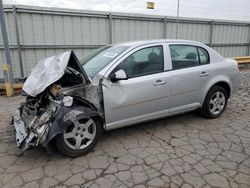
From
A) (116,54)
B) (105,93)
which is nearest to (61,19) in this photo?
(116,54)

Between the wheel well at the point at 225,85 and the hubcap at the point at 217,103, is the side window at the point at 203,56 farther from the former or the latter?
the hubcap at the point at 217,103

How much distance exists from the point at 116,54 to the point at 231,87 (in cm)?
256

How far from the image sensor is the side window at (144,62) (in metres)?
3.36

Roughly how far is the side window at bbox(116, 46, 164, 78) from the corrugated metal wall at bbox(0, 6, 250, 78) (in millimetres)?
4681

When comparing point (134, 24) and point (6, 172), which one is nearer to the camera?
point (6, 172)

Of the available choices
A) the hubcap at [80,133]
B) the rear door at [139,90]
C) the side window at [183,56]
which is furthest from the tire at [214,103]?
the hubcap at [80,133]

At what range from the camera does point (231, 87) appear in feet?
14.5

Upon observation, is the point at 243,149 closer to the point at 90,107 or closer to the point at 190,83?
the point at 190,83

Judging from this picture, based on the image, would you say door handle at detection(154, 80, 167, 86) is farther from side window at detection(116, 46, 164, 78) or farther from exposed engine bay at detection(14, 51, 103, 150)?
exposed engine bay at detection(14, 51, 103, 150)

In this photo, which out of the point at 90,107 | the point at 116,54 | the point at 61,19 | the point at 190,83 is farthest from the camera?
the point at 61,19

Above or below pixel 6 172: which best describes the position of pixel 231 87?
above

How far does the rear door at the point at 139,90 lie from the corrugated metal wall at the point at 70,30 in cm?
469

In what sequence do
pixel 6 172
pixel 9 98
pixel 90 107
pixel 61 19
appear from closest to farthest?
pixel 6 172 < pixel 90 107 < pixel 9 98 < pixel 61 19

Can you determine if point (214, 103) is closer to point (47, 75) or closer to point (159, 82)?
point (159, 82)
